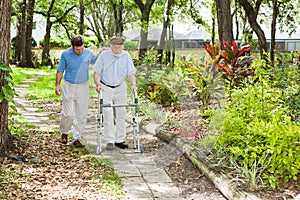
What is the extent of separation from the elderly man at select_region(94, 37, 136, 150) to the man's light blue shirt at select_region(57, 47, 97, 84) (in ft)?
0.96

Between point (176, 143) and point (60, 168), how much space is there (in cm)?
177

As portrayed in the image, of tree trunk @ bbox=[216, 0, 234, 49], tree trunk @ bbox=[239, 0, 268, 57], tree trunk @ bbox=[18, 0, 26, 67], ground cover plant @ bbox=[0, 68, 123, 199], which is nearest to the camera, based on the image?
ground cover plant @ bbox=[0, 68, 123, 199]

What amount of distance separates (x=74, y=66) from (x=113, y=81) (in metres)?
0.61

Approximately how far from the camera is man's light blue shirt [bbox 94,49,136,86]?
701cm

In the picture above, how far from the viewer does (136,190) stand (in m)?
5.30

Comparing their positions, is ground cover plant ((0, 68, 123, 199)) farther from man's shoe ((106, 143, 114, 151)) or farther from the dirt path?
the dirt path

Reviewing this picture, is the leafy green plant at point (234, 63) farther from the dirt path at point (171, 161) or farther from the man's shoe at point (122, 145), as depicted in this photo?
the man's shoe at point (122, 145)

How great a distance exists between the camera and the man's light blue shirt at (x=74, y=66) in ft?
23.5

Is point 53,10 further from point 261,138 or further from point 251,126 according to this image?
point 261,138

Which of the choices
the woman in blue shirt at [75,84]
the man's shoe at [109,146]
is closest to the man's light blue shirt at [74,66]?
the woman in blue shirt at [75,84]

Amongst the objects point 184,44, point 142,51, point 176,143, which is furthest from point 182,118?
point 184,44

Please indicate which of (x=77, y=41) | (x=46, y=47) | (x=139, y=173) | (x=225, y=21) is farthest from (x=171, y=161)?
(x=46, y=47)

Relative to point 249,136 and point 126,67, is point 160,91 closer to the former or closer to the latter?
point 126,67

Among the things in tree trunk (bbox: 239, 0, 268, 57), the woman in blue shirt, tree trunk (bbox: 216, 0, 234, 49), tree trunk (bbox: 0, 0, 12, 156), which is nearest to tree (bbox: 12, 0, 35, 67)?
tree trunk (bbox: 239, 0, 268, 57)
